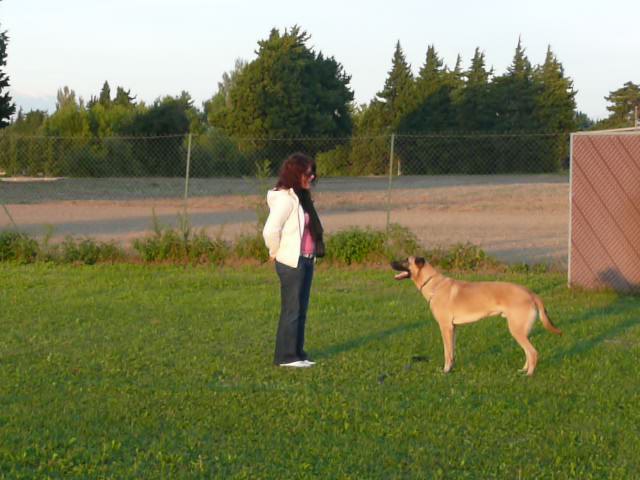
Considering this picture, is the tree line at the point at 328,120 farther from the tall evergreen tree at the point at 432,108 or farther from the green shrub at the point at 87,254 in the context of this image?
the green shrub at the point at 87,254

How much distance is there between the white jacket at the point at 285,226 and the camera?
24.0 ft

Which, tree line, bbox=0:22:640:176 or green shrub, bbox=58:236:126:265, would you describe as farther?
tree line, bbox=0:22:640:176

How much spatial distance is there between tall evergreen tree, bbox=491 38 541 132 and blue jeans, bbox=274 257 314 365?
4873 cm

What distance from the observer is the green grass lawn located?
16.5 ft

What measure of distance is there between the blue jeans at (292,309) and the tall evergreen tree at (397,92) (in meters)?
51.6

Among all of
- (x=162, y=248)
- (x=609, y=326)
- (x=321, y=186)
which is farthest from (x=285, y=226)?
(x=321, y=186)

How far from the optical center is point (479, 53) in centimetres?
5741

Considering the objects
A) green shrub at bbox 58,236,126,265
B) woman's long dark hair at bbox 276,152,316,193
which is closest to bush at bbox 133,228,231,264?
green shrub at bbox 58,236,126,265

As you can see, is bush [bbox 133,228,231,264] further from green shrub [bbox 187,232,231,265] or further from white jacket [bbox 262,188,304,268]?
white jacket [bbox 262,188,304,268]

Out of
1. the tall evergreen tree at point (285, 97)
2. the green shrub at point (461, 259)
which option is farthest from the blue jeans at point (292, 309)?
the tall evergreen tree at point (285, 97)

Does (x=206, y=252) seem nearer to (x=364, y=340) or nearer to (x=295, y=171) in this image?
(x=364, y=340)

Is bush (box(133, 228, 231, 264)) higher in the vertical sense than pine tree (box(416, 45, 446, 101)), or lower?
lower

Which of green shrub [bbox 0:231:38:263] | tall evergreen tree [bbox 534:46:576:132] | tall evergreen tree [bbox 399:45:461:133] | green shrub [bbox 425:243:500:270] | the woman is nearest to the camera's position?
the woman

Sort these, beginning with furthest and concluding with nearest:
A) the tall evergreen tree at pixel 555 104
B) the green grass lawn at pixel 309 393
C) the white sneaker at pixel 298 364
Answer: the tall evergreen tree at pixel 555 104 → the white sneaker at pixel 298 364 → the green grass lawn at pixel 309 393
